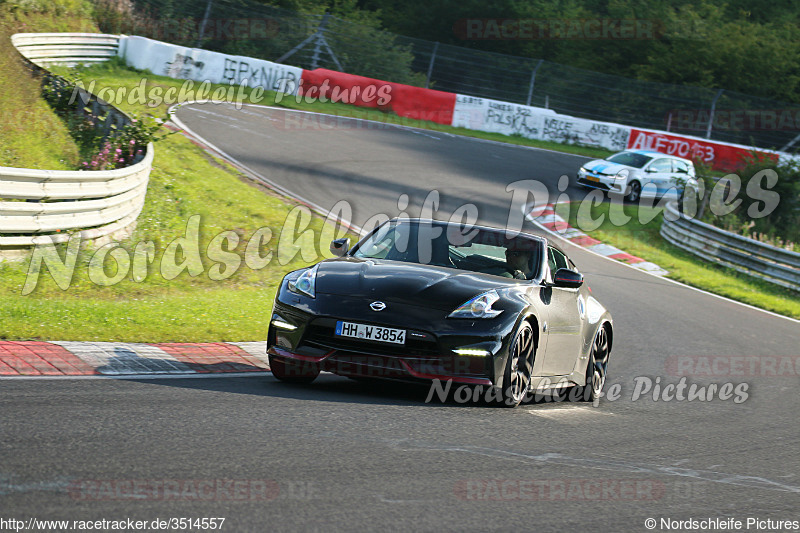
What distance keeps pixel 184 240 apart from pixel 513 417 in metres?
8.11

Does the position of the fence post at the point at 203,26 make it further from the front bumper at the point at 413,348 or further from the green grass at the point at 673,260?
the front bumper at the point at 413,348

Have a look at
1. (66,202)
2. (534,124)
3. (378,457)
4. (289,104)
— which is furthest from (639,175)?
(378,457)

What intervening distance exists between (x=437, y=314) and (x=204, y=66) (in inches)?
992

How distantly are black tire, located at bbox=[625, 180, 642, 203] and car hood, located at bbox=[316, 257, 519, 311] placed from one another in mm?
20800

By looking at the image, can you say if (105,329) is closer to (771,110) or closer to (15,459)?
(15,459)

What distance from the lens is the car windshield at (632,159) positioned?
91.1 ft

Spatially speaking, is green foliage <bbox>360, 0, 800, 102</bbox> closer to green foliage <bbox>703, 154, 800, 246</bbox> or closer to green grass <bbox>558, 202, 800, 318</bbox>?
green foliage <bbox>703, 154, 800, 246</bbox>

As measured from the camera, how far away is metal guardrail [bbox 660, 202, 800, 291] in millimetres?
21047

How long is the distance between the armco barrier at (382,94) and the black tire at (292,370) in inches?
1017

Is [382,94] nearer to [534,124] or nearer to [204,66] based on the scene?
[534,124]

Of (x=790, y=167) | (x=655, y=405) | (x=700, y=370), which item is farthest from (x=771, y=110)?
(x=655, y=405)

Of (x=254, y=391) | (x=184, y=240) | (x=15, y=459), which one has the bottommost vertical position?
(x=184, y=240)

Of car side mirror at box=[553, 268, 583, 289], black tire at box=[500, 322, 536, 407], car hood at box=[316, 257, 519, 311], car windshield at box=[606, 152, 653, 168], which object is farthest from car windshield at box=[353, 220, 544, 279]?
car windshield at box=[606, 152, 653, 168]

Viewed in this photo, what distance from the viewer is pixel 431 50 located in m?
Result: 35.8
